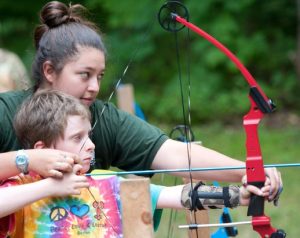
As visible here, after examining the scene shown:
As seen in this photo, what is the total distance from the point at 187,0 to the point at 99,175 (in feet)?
23.5

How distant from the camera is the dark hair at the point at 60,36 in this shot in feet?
10.2

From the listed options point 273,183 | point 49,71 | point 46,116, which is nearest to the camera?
point 273,183

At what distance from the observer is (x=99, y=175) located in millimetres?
2793

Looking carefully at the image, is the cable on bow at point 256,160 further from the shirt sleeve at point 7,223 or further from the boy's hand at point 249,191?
the shirt sleeve at point 7,223

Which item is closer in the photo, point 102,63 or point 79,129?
point 79,129

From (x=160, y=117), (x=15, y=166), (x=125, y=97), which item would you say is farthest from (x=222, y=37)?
(x=15, y=166)

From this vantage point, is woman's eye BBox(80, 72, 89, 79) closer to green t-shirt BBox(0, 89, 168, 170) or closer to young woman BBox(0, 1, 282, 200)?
young woman BBox(0, 1, 282, 200)

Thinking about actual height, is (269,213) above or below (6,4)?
below

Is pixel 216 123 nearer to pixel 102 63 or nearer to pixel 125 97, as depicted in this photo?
pixel 125 97

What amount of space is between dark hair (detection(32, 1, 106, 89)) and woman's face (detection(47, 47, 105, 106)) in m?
0.03

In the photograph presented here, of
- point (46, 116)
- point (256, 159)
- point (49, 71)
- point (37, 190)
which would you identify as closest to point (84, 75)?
point (49, 71)

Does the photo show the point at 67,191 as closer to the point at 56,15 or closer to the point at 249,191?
the point at 249,191

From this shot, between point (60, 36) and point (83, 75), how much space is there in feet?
0.72

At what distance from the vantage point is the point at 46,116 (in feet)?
9.05
